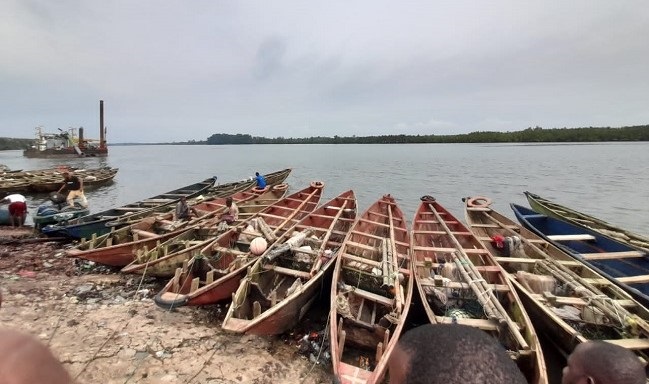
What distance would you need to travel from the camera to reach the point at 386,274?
7117mm

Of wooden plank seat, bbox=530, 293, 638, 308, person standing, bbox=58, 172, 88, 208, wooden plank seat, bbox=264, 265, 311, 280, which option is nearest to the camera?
wooden plank seat, bbox=530, 293, 638, 308

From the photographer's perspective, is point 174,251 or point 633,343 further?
point 174,251

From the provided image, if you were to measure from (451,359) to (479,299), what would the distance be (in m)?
5.74

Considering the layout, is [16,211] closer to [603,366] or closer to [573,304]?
[603,366]

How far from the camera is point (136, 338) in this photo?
20.1ft

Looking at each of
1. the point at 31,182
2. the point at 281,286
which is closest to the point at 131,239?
the point at 281,286

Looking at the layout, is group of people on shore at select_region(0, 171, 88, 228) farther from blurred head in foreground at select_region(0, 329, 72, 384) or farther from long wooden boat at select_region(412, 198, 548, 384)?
blurred head in foreground at select_region(0, 329, 72, 384)

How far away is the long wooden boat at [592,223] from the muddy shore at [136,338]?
33.5 ft

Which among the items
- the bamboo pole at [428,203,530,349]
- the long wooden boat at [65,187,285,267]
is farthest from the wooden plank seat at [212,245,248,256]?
the bamboo pole at [428,203,530,349]

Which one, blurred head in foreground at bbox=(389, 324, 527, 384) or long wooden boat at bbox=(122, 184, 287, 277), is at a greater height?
blurred head in foreground at bbox=(389, 324, 527, 384)

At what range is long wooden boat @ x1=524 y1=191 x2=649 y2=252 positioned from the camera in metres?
Answer: 10.4

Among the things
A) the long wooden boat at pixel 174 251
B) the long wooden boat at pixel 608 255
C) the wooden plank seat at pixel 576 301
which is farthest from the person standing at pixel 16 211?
the long wooden boat at pixel 608 255

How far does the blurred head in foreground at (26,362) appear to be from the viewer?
101 cm

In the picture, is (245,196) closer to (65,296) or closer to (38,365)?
(65,296)
